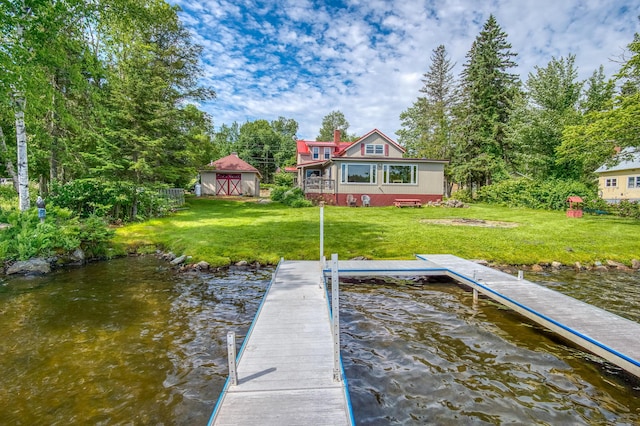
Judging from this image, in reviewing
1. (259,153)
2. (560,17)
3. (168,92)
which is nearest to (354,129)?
(259,153)

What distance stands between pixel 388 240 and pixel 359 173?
40.7 ft

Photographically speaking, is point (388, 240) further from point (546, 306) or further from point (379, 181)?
point (379, 181)

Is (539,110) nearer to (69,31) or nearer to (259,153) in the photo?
(69,31)

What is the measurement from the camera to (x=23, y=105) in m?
10.2

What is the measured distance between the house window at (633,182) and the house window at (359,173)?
81.4 ft

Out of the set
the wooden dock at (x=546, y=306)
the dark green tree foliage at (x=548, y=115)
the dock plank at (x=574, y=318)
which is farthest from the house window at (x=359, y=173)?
the dock plank at (x=574, y=318)

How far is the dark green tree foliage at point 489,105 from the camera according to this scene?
27.8m

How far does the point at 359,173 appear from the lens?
22922 mm

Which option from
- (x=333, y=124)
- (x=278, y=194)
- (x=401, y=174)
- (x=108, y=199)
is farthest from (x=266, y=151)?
(x=108, y=199)

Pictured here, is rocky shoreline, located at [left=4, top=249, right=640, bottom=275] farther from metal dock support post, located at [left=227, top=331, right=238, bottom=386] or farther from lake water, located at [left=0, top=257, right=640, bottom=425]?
metal dock support post, located at [left=227, top=331, right=238, bottom=386]

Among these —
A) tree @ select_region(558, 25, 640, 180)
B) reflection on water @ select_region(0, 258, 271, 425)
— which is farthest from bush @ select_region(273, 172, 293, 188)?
reflection on water @ select_region(0, 258, 271, 425)

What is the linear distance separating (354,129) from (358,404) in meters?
Answer: 72.1

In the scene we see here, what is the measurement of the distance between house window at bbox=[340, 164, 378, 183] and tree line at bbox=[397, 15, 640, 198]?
34.6 ft

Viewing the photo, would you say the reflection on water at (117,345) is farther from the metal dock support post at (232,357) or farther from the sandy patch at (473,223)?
the sandy patch at (473,223)
